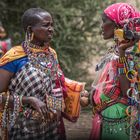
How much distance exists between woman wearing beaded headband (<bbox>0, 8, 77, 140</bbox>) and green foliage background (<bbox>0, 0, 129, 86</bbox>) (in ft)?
18.0

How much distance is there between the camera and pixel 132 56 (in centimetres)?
368

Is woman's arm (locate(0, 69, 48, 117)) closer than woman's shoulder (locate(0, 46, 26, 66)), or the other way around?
woman's arm (locate(0, 69, 48, 117))

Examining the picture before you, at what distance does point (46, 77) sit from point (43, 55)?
19 cm

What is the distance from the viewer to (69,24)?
995 centimetres

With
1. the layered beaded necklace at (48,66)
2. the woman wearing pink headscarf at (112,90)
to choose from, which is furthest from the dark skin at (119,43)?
the layered beaded necklace at (48,66)

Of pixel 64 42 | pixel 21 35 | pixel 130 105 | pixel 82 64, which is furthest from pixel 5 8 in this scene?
pixel 130 105

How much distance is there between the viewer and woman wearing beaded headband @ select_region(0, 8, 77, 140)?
13.3 feet

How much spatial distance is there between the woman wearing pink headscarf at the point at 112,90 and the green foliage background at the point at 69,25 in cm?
567

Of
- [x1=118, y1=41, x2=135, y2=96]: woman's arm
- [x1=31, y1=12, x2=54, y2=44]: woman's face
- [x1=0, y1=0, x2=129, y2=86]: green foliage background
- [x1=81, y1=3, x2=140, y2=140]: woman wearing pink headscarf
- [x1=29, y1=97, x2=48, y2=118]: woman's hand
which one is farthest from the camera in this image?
[x1=0, y1=0, x2=129, y2=86]: green foliage background

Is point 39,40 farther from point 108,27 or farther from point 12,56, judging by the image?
point 108,27

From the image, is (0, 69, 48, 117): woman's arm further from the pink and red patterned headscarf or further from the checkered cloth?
the pink and red patterned headscarf

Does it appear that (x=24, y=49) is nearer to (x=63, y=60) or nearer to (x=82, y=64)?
(x=63, y=60)

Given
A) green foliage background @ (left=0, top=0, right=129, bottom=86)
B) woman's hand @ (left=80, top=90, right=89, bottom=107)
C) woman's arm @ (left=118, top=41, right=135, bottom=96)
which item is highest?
woman's arm @ (left=118, top=41, right=135, bottom=96)

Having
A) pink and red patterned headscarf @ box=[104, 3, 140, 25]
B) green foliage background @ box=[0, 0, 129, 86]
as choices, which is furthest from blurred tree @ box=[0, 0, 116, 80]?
pink and red patterned headscarf @ box=[104, 3, 140, 25]
